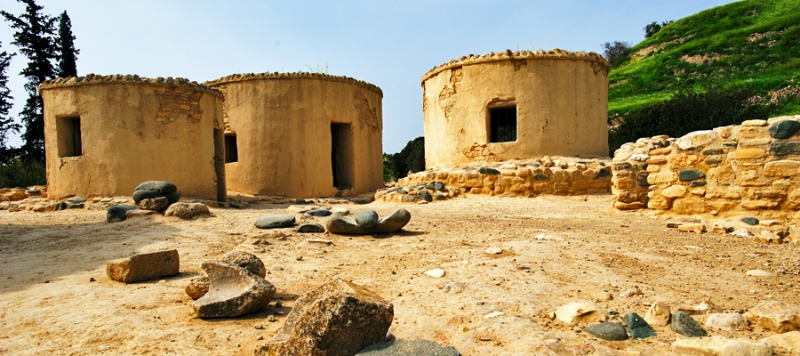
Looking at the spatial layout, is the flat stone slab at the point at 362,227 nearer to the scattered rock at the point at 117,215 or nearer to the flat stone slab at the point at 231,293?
the flat stone slab at the point at 231,293

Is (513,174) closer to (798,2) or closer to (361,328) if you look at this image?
(361,328)

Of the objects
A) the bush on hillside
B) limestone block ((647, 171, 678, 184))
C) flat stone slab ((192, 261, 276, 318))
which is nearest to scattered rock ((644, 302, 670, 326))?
flat stone slab ((192, 261, 276, 318))

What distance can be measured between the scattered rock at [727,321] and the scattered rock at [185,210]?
6.23 metres

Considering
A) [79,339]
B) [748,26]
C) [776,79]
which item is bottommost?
[79,339]

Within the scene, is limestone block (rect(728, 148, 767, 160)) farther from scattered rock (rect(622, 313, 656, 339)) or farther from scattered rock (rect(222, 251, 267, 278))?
scattered rock (rect(222, 251, 267, 278))

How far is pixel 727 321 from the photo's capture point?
2.84m

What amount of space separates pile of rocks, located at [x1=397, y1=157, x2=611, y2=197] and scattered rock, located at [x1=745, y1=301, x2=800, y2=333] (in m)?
6.59

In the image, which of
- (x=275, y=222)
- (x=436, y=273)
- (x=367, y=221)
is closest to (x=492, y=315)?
(x=436, y=273)

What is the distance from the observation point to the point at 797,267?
408cm

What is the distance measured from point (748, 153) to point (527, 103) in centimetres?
502

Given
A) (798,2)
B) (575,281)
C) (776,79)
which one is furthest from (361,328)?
(798,2)

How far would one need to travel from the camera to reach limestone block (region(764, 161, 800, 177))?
18.3 feet

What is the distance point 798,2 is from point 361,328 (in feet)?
154

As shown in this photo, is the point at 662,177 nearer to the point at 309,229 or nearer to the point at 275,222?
the point at 309,229
